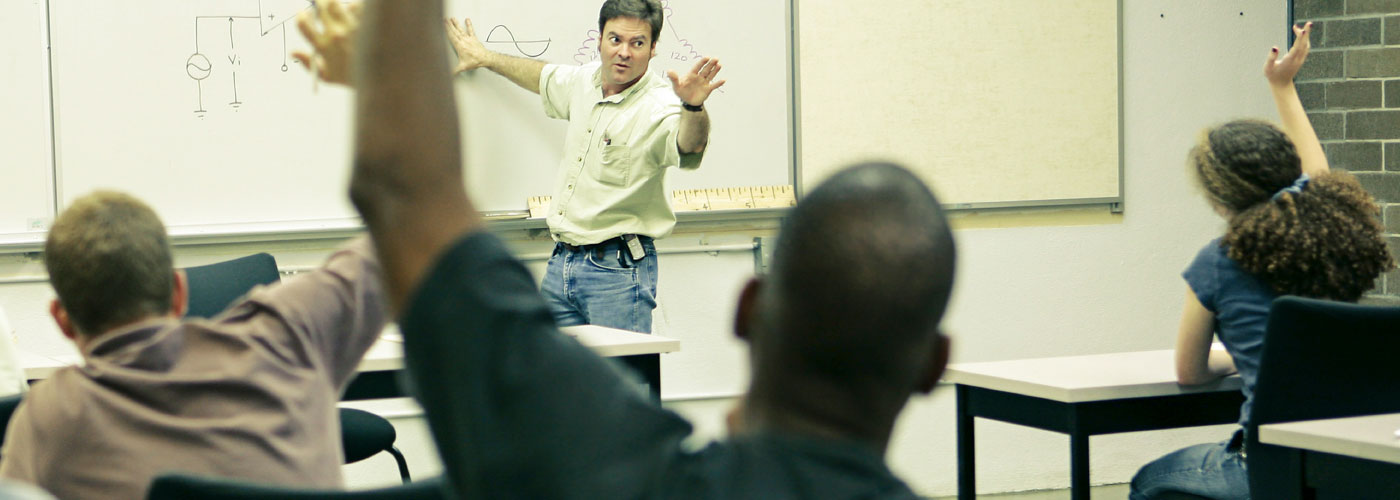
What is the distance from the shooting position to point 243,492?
117 cm

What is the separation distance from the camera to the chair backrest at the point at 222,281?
3221 millimetres

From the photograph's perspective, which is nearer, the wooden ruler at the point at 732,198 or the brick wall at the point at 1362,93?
the wooden ruler at the point at 732,198

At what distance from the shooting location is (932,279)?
20.5 inches

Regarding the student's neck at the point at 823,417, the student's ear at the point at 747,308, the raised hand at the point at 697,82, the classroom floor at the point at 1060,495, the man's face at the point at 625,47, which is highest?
the man's face at the point at 625,47

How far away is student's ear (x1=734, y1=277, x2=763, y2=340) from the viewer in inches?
22.3

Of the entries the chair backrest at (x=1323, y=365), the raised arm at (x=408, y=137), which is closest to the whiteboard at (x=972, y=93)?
the chair backrest at (x=1323, y=365)

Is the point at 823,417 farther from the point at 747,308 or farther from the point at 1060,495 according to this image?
the point at 1060,495

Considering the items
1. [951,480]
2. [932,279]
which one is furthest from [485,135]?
[951,480]

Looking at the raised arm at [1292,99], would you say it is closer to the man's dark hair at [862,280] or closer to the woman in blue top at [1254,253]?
the woman in blue top at [1254,253]

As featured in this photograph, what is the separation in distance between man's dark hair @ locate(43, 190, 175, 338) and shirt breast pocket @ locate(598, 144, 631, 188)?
7.18 feet

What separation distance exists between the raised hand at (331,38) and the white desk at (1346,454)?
149cm

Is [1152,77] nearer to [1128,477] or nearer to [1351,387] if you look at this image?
[1128,477]

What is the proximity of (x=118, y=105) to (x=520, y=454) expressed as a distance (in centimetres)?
381

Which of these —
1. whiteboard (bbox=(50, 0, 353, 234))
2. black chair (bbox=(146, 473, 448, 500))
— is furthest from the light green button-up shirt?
black chair (bbox=(146, 473, 448, 500))
